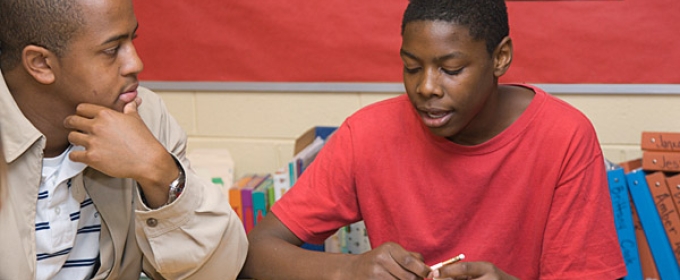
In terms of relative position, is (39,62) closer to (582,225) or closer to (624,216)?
(582,225)

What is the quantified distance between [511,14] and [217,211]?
3.91 ft

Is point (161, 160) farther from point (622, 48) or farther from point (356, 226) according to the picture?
point (622, 48)

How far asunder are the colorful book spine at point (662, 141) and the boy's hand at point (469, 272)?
0.78 metres

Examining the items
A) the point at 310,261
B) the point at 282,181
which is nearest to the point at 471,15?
the point at 310,261

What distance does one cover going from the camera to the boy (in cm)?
143

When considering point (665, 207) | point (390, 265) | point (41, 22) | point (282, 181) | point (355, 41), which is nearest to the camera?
point (41, 22)

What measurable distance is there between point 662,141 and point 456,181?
27.2 inches

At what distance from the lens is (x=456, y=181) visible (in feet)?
5.13

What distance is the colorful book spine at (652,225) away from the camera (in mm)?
1907

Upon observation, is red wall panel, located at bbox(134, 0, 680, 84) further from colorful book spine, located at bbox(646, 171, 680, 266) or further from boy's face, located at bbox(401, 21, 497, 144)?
boy's face, located at bbox(401, 21, 497, 144)

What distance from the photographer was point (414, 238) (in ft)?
5.24

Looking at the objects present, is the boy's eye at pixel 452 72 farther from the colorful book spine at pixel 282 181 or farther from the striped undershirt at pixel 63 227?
the colorful book spine at pixel 282 181

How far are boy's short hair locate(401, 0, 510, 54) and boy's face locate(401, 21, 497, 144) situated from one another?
0.04 ft

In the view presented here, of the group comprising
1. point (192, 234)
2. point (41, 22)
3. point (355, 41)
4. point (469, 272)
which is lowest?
point (469, 272)
